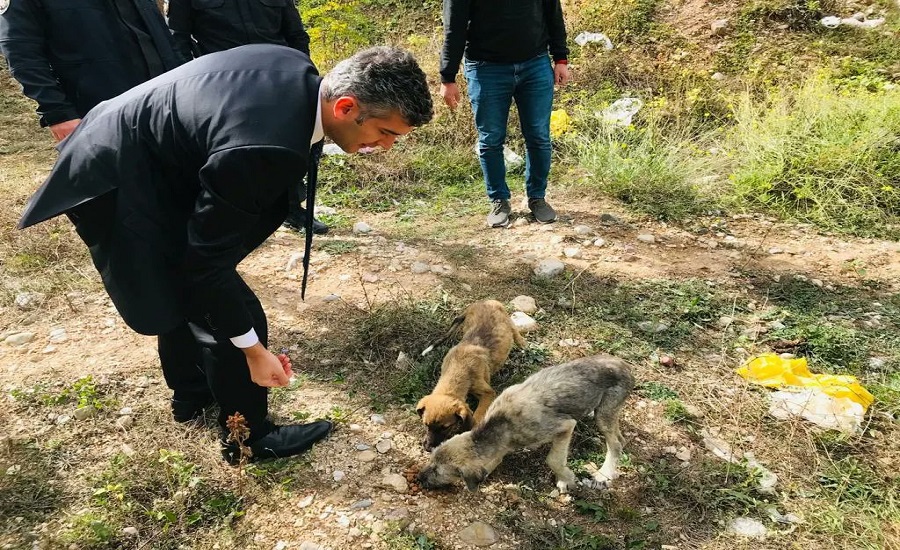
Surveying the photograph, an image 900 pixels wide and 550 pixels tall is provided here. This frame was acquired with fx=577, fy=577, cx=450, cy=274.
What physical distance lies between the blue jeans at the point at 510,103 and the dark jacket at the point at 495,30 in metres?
0.09

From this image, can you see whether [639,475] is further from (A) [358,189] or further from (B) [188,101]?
(A) [358,189]

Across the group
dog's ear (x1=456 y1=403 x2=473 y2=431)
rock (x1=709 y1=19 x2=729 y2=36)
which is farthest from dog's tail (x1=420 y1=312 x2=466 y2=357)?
rock (x1=709 y1=19 x2=729 y2=36)

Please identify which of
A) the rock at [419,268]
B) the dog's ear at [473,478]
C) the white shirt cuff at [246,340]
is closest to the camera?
the white shirt cuff at [246,340]

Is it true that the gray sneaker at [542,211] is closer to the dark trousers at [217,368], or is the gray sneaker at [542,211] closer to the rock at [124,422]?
the dark trousers at [217,368]

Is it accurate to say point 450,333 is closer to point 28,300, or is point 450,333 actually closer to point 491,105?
point 491,105

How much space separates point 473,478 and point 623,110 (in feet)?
18.5

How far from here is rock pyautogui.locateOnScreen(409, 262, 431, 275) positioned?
180 inches

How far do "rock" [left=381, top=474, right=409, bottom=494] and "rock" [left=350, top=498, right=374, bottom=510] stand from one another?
0.41 feet

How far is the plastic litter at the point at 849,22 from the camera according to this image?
7.84 meters

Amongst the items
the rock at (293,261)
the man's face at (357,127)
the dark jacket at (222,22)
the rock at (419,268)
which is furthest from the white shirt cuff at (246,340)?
the dark jacket at (222,22)

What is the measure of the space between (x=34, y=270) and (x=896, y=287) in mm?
6617

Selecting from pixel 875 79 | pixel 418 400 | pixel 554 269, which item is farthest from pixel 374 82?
pixel 875 79

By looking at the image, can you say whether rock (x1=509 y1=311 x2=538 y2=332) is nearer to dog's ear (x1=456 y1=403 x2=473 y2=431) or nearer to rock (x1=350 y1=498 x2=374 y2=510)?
dog's ear (x1=456 y1=403 x2=473 y2=431)

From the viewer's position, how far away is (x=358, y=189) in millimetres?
6328
